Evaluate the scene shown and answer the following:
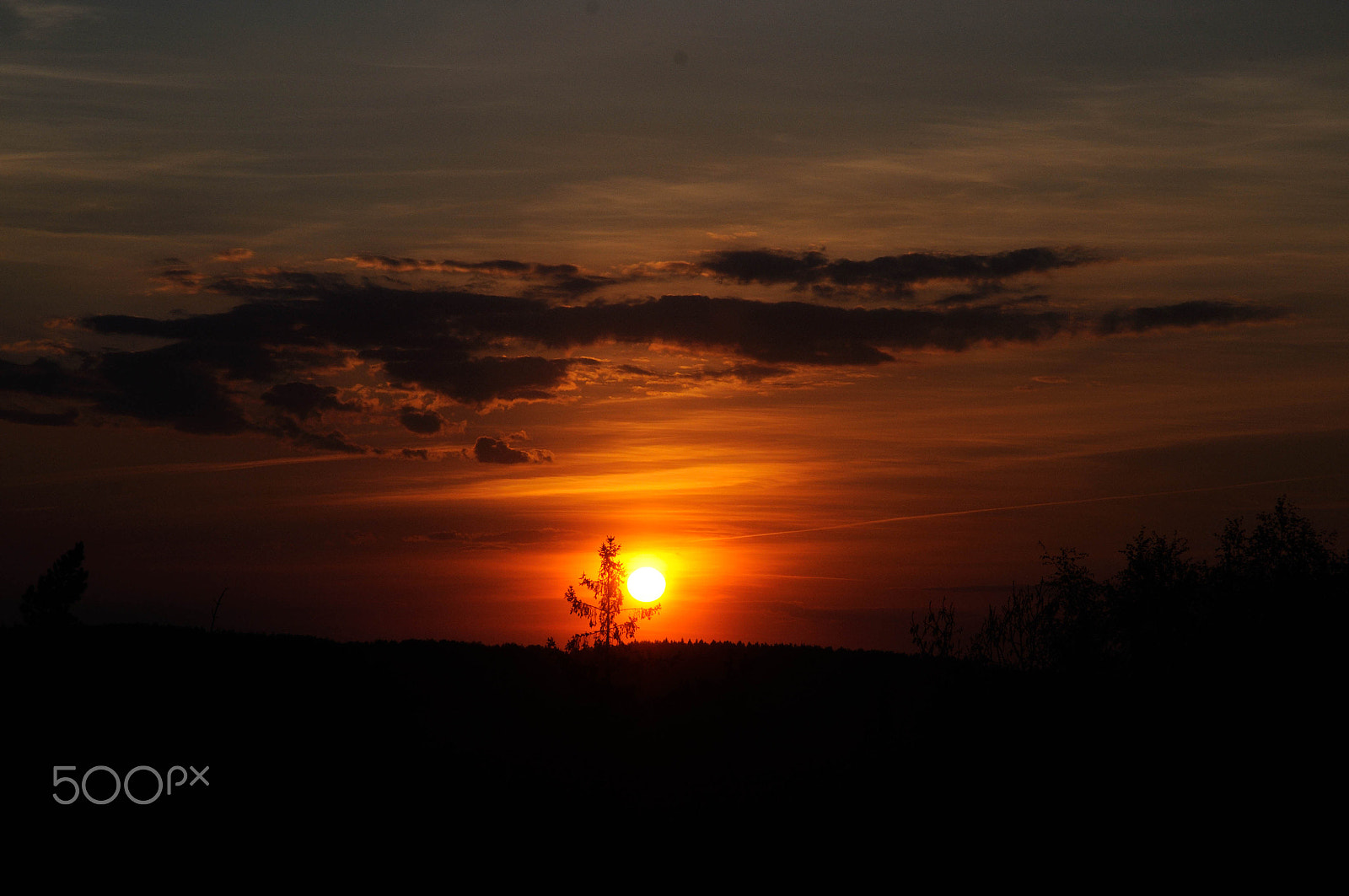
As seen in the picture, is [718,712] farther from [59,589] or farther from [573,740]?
[59,589]

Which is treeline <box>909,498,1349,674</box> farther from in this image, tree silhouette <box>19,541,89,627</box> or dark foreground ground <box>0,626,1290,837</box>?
tree silhouette <box>19,541,89,627</box>

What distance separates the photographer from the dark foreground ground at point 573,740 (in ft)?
116

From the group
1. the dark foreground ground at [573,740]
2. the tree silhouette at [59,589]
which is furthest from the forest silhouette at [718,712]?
the tree silhouette at [59,589]

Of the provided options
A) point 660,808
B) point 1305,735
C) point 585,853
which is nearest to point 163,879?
point 585,853

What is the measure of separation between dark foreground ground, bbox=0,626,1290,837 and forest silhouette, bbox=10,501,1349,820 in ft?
0.34

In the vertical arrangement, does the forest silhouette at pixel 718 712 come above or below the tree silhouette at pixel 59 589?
below

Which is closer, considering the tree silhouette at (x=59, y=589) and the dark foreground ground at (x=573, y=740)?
the dark foreground ground at (x=573, y=740)

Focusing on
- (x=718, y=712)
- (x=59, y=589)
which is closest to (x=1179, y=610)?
(x=718, y=712)

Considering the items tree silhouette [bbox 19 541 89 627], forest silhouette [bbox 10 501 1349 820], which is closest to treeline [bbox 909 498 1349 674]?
forest silhouette [bbox 10 501 1349 820]

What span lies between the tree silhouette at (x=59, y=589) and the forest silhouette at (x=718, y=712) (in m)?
42.2

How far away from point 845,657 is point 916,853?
19.5 meters

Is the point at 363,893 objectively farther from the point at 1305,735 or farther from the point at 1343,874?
the point at 1305,735

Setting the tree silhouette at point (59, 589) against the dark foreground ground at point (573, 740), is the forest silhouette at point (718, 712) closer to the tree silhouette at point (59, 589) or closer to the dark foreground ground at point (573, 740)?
the dark foreground ground at point (573, 740)

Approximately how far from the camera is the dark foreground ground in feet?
116
